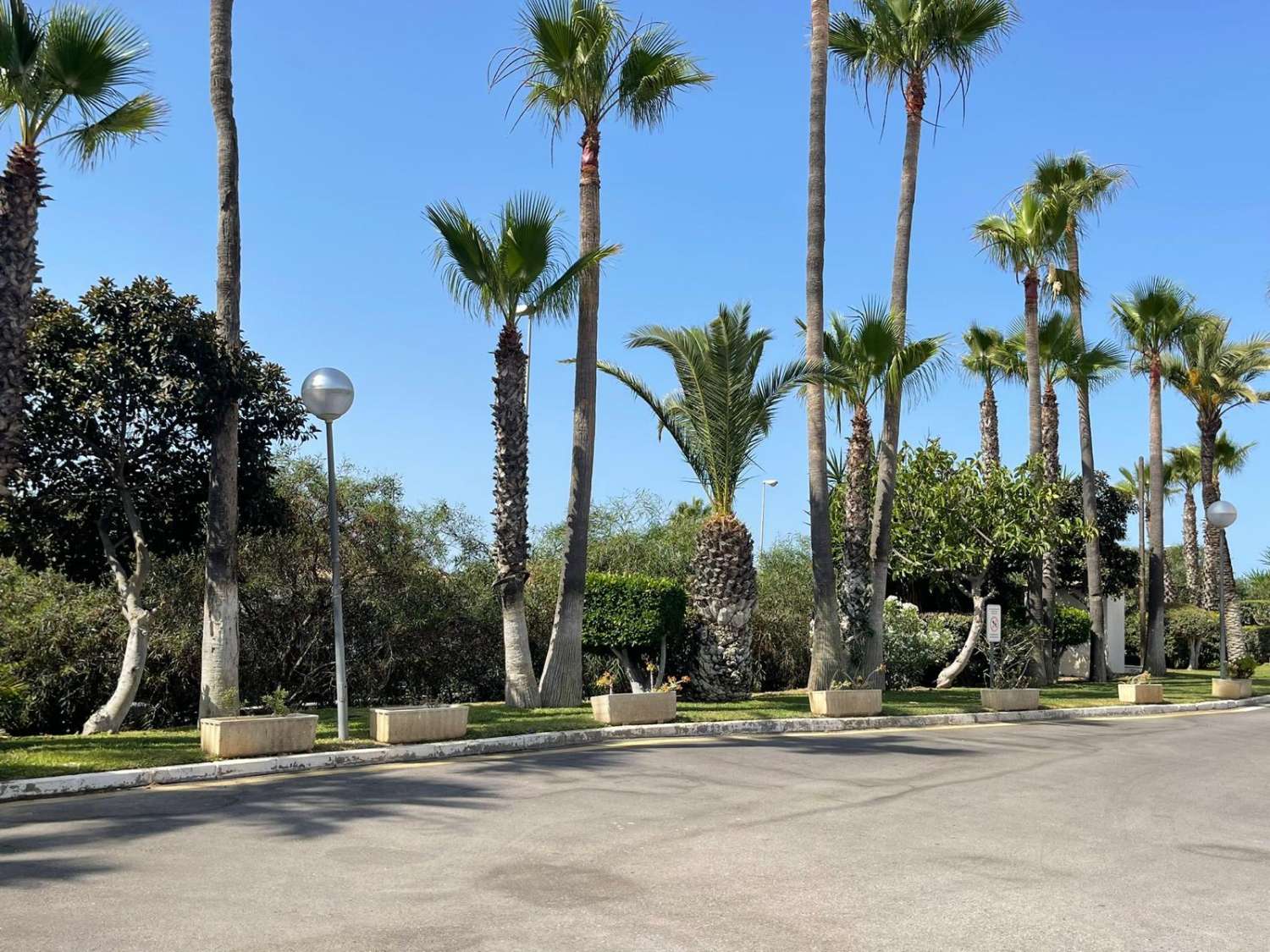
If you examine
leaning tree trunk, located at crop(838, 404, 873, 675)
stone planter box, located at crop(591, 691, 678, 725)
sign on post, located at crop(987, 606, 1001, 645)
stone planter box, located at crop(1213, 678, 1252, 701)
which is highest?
leaning tree trunk, located at crop(838, 404, 873, 675)

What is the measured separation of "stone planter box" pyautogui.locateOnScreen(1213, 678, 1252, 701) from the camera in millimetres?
27453

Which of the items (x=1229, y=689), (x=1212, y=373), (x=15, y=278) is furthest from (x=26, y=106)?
(x=1212, y=373)

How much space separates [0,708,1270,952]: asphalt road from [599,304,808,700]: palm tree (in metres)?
8.82

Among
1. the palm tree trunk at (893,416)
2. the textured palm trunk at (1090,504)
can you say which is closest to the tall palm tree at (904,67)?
the palm tree trunk at (893,416)

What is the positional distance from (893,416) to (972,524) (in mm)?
7364

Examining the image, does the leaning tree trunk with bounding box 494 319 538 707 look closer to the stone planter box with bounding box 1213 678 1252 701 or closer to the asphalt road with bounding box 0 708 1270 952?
the asphalt road with bounding box 0 708 1270 952

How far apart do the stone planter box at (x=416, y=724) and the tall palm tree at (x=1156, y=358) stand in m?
28.0

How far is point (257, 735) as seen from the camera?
11.8 meters

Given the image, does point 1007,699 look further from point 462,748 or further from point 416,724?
point 416,724

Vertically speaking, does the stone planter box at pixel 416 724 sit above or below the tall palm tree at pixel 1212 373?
below

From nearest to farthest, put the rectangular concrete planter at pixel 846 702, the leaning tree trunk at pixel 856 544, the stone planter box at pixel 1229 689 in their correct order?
the rectangular concrete planter at pixel 846 702 → the leaning tree trunk at pixel 856 544 → the stone planter box at pixel 1229 689

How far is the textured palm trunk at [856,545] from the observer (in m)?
24.0

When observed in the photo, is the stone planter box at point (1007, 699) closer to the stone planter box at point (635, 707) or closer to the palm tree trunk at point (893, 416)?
the palm tree trunk at point (893, 416)

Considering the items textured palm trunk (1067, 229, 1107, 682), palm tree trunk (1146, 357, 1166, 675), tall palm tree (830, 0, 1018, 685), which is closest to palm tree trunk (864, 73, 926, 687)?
tall palm tree (830, 0, 1018, 685)
